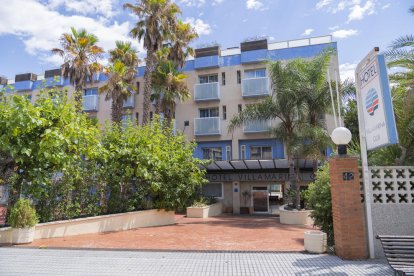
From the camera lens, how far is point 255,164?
2178 centimetres

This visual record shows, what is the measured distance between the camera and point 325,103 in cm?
1647

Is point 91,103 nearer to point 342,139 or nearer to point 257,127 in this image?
point 257,127

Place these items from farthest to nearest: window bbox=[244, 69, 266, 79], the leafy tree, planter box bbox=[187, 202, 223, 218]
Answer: window bbox=[244, 69, 266, 79] → planter box bbox=[187, 202, 223, 218] → the leafy tree

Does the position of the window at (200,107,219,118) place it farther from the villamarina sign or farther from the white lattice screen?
the white lattice screen

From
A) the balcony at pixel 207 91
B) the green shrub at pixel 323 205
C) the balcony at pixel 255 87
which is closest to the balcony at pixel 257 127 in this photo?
the balcony at pixel 255 87

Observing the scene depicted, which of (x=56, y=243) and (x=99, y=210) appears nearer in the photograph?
(x=56, y=243)

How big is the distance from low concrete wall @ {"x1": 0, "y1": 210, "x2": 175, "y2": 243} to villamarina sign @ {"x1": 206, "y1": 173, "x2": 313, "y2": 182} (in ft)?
28.5

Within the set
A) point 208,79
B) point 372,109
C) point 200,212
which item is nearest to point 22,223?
point 372,109

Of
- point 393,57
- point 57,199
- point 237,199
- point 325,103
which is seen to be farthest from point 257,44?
point 57,199

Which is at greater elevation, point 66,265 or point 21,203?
point 21,203

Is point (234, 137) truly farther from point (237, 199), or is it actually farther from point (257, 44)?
point (257, 44)

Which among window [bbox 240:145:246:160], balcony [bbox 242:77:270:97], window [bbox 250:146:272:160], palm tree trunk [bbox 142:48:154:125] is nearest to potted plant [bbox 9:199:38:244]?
palm tree trunk [bbox 142:48:154:125]

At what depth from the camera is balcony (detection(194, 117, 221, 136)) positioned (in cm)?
2419

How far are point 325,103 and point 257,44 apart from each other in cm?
1023
